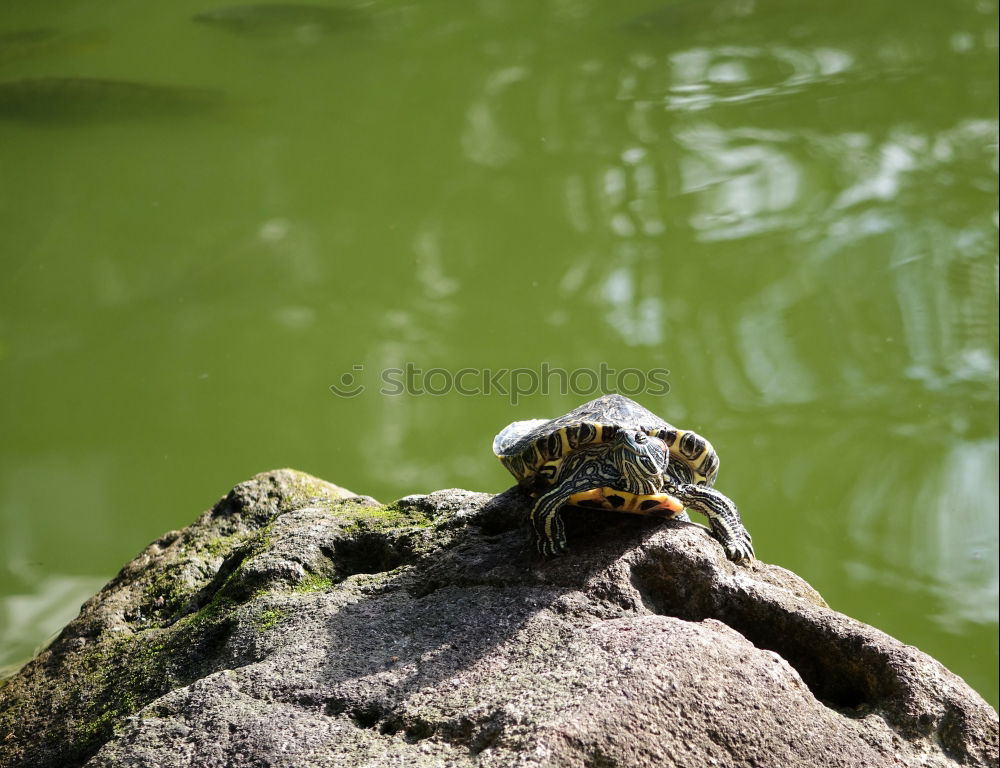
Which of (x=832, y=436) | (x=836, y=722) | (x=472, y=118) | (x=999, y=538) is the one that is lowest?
(x=999, y=538)

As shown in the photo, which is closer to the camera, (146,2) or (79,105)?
(79,105)

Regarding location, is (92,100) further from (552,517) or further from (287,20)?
(552,517)

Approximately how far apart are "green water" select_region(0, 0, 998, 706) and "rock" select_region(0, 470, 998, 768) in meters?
1.53

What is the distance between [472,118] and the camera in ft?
15.2

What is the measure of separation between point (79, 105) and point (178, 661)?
3674 mm

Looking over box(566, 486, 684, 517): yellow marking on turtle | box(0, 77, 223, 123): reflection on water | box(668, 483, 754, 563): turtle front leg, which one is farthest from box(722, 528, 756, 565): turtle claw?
box(0, 77, 223, 123): reflection on water

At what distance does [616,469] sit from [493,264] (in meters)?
2.67

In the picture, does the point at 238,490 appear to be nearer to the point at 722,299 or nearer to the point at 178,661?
the point at 178,661

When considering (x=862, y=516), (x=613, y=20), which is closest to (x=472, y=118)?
(x=613, y=20)

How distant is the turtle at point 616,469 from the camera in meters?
1.50

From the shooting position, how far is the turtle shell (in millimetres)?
1617
